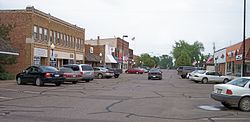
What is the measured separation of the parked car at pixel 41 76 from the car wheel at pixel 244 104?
51.5 feet

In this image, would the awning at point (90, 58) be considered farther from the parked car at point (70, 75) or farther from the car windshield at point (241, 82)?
the car windshield at point (241, 82)

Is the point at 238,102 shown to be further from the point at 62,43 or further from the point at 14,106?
the point at 62,43

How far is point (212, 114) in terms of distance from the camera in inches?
516

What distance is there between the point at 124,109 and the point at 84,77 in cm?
2129

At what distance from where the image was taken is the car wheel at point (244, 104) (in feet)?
47.5

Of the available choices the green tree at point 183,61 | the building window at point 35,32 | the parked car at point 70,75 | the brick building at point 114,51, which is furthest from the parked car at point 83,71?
the green tree at point 183,61

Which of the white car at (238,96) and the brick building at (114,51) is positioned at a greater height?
the brick building at (114,51)

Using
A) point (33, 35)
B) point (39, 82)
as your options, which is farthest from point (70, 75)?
point (33, 35)

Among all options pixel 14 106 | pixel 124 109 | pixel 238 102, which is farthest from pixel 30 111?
pixel 238 102

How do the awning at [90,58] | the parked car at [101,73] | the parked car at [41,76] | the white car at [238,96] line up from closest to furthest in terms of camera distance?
the white car at [238,96] → the parked car at [41,76] → the parked car at [101,73] → the awning at [90,58]

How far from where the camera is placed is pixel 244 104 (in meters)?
14.5

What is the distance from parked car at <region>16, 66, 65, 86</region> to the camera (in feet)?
86.5

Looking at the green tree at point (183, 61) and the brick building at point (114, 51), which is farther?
the green tree at point (183, 61)

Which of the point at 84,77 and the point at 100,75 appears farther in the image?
the point at 100,75
